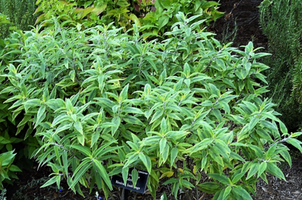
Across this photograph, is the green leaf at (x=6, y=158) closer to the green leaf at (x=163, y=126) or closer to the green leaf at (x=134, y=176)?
the green leaf at (x=134, y=176)

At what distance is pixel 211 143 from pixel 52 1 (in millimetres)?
2442

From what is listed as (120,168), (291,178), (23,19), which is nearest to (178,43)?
(120,168)

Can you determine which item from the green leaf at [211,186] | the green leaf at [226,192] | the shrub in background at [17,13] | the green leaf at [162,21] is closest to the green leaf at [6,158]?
the green leaf at [211,186]

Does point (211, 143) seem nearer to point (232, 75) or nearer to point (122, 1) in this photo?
point (232, 75)

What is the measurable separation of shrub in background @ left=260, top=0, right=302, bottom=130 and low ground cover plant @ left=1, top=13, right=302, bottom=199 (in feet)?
2.62

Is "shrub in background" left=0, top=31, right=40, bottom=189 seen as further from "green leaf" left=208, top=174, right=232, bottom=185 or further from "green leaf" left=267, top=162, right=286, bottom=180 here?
"green leaf" left=267, top=162, right=286, bottom=180

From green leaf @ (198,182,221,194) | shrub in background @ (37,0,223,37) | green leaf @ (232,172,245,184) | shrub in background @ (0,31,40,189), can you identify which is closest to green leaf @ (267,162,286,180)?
green leaf @ (232,172,245,184)

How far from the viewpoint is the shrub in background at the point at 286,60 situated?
2.79 metres

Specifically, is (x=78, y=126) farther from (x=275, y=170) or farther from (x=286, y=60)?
(x=286, y=60)

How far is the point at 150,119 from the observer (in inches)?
74.4

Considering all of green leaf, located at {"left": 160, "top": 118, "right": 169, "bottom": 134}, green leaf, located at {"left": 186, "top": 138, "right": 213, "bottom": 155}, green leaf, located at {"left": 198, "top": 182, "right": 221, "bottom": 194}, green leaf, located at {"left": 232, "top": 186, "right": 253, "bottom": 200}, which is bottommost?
green leaf, located at {"left": 198, "top": 182, "right": 221, "bottom": 194}

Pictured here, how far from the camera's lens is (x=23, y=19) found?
11.7ft

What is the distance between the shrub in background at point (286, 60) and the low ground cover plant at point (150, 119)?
799 millimetres

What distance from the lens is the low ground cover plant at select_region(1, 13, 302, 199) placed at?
162 cm
